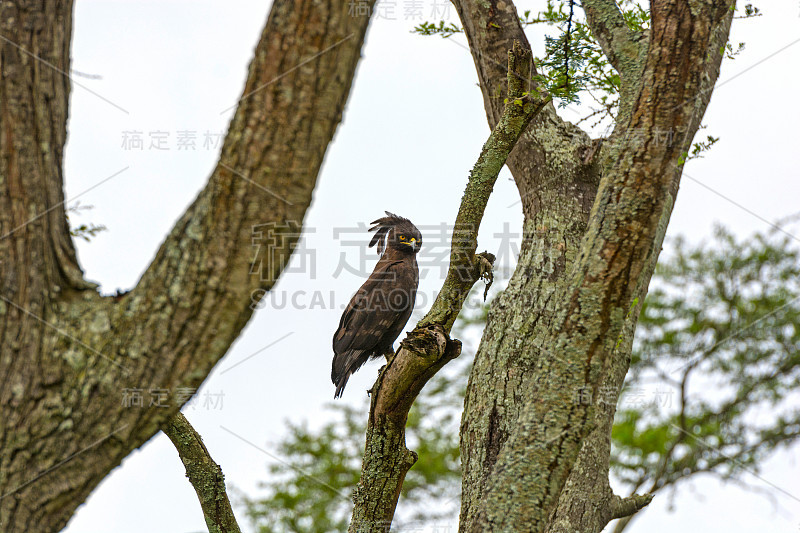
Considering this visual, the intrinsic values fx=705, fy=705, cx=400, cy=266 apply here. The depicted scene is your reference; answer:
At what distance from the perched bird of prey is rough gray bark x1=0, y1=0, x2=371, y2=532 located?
3.27 metres

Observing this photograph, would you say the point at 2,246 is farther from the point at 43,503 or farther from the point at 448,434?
the point at 448,434

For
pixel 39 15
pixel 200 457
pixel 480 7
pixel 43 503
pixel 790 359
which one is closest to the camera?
pixel 43 503

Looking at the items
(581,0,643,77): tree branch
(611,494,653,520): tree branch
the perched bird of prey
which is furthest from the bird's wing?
(581,0,643,77): tree branch

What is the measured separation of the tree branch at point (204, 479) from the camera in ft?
13.8

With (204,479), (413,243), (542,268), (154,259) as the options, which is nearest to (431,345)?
(542,268)

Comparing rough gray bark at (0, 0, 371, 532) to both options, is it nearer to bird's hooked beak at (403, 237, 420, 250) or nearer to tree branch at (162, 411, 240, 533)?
tree branch at (162, 411, 240, 533)

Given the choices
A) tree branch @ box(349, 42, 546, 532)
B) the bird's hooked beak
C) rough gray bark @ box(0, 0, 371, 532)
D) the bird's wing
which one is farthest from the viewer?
the bird's hooked beak

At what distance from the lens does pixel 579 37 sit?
4.96 meters

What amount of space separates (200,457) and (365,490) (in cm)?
105

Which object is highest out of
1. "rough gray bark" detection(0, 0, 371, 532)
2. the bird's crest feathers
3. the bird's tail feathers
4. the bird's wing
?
the bird's crest feathers

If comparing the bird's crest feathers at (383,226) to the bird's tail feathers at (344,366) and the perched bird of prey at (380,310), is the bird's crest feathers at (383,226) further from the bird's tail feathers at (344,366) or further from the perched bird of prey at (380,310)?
the bird's tail feathers at (344,366)

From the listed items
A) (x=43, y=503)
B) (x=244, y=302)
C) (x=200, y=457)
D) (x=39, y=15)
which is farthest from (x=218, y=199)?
(x=200, y=457)

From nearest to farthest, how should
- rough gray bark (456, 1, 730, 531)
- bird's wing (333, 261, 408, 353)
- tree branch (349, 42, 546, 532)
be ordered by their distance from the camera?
tree branch (349, 42, 546, 532)
rough gray bark (456, 1, 730, 531)
bird's wing (333, 261, 408, 353)

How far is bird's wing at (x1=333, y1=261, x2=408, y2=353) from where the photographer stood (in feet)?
17.6
